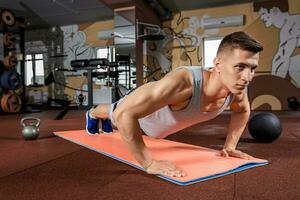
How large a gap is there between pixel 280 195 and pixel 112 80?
4.06m

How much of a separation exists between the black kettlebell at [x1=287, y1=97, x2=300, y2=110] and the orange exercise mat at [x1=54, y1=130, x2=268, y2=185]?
3795 mm

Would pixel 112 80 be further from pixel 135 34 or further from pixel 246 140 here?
pixel 246 140

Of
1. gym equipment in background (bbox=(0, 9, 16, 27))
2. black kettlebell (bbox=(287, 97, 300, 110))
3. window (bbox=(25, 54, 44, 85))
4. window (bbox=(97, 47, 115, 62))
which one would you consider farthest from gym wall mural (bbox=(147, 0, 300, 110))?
window (bbox=(25, 54, 44, 85))

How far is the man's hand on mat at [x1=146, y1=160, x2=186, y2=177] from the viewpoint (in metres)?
1.03

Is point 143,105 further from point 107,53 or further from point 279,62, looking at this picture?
point 107,53

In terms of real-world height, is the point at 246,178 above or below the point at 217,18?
below

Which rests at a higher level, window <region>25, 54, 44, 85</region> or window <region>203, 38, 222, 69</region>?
window <region>203, 38, 222, 69</region>

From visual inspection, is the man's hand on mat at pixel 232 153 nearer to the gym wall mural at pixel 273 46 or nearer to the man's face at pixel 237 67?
the man's face at pixel 237 67

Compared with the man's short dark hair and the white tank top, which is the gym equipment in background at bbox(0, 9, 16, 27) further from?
the man's short dark hair

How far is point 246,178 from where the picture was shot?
1.04 metres

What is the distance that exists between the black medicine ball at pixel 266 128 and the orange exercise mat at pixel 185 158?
463 mm

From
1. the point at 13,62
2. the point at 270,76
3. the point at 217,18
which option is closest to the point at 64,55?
the point at 13,62

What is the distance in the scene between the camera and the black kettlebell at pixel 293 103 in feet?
15.4

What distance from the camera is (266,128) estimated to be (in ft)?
5.64
